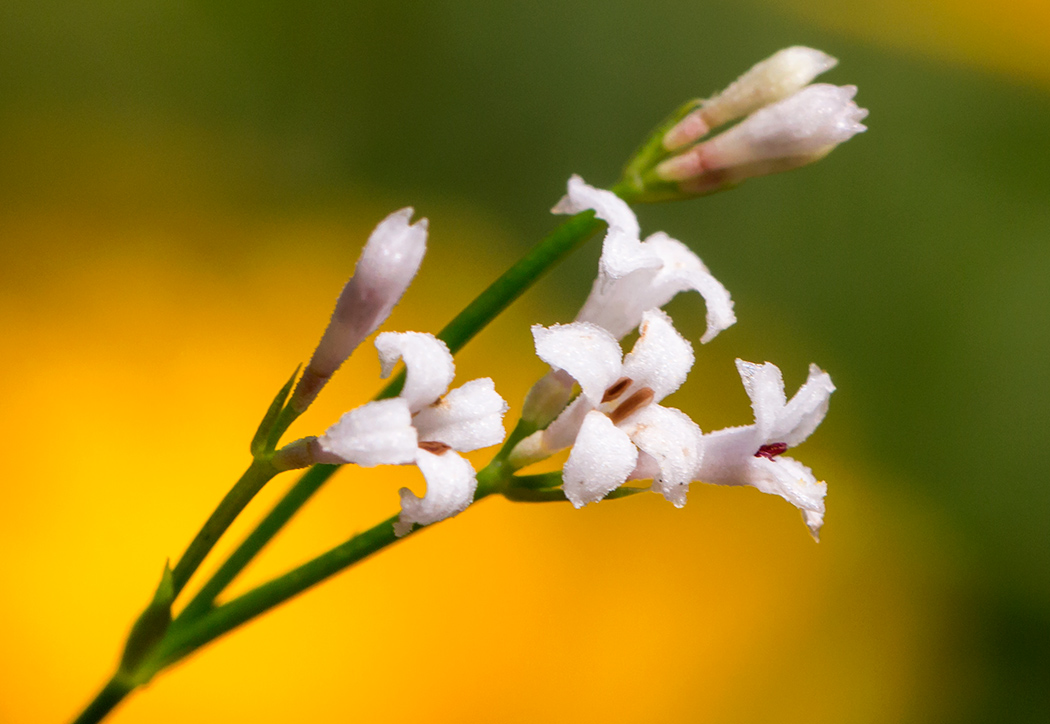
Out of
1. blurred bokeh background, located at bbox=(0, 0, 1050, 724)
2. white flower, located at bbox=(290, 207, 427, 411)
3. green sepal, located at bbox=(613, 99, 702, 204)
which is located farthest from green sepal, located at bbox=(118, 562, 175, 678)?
blurred bokeh background, located at bbox=(0, 0, 1050, 724)

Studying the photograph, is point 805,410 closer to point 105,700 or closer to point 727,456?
point 727,456

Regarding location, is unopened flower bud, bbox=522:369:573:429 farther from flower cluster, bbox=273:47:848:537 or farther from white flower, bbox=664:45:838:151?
white flower, bbox=664:45:838:151

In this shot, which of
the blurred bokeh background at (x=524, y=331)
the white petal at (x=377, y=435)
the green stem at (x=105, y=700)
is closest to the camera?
the white petal at (x=377, y=435)

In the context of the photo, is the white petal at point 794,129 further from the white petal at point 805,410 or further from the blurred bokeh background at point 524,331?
the blurred bokeh background at point 524,331

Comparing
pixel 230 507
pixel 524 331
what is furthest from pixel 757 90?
pixel 524 331

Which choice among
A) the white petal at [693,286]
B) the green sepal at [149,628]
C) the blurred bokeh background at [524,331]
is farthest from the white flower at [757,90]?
the blurred bokeh background at [524,331]

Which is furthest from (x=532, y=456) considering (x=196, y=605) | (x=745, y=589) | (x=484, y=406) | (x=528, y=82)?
(x=528, y=82)
